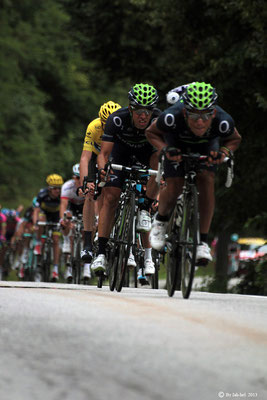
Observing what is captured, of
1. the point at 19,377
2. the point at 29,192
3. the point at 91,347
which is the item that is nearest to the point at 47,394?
the point at 19,377

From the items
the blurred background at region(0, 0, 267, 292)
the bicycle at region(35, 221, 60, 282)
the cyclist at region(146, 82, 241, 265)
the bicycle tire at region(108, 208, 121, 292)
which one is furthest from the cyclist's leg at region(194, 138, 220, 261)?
the bicycle at region(35, 221, 60, 282)

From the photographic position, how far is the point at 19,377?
5.51 metres

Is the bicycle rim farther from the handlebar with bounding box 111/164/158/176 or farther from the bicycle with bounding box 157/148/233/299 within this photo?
the handlebar with bounding box 111/164/158/176

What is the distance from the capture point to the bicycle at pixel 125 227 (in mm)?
10438

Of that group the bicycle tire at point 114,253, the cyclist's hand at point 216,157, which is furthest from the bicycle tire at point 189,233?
the bicycle tire at point 114,253

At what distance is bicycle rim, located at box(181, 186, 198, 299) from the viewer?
29.2ft

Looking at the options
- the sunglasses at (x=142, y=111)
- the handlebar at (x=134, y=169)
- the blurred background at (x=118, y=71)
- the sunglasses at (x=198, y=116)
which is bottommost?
the handlebar at (x=134, y=169)

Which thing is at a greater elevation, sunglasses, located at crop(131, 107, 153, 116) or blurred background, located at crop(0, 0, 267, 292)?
blurred background, located at crop(0, 0, 267, 292)

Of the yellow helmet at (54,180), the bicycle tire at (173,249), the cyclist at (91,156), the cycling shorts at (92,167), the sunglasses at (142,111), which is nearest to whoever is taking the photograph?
the bicycle tire at (173,249)

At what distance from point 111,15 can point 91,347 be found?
65.6 ft

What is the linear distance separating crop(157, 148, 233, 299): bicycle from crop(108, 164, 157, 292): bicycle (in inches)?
39.5

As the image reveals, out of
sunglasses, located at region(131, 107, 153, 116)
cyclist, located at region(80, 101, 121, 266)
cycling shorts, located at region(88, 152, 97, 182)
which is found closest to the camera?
sunglasses, located at region(131, 107, 153, 116)

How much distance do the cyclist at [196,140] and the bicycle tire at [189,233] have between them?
12cm

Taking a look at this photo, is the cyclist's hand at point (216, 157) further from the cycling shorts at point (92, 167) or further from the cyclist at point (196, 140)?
the cycling shorts at point (92, 167)
